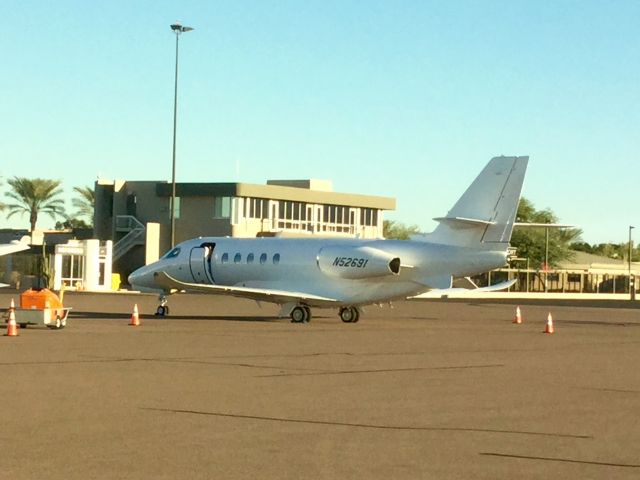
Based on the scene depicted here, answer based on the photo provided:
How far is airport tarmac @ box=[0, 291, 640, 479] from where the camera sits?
36.2ft

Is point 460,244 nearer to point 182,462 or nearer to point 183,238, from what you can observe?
point 182,462

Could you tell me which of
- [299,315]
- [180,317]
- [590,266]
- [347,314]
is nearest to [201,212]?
[180,317]

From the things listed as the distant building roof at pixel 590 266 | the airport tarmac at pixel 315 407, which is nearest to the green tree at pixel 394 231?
the distant building roof at pixel 590 266

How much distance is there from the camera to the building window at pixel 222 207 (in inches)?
3243

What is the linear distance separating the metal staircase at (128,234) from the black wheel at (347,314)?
4485cm

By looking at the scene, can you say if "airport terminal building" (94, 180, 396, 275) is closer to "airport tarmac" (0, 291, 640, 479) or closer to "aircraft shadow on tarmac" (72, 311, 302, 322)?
"aircraft shadow on tarmac" (72, 311, 302, 322)

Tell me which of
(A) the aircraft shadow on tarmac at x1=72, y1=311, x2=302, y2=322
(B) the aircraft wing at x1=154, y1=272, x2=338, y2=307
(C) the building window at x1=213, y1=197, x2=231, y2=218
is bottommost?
(A) the aircraft shadow on tarmac at x1=72, y1=311, x2=302, y2=322

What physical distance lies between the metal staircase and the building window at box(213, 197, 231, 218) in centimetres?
470

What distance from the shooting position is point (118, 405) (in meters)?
15.3

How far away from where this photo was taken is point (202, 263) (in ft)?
143

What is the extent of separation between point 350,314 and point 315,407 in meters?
24.2

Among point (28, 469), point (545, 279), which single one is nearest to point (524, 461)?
point (28, 469)

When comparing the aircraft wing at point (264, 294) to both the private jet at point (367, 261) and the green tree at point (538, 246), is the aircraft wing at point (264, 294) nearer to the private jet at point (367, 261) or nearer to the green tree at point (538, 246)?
the private jet at point (367, 261)

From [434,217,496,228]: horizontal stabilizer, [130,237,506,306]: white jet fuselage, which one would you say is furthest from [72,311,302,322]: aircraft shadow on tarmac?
[434,217,496,228]: horizontal stabilizer
